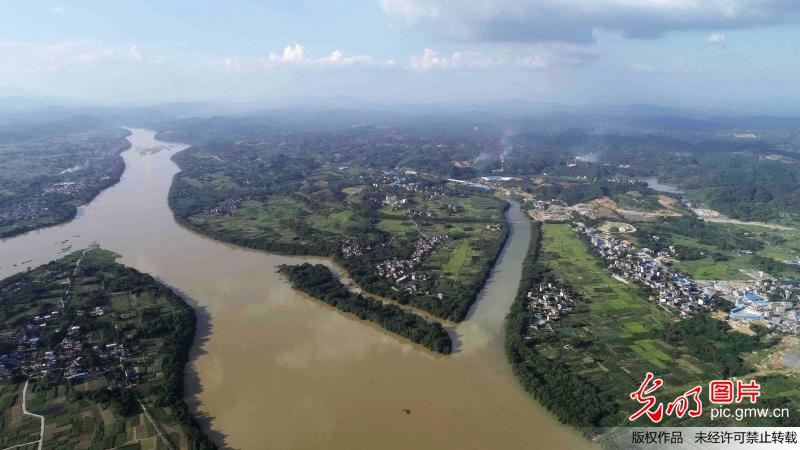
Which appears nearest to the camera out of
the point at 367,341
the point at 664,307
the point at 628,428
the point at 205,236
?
the point at 628,428

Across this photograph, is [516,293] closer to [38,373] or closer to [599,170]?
[38,373]

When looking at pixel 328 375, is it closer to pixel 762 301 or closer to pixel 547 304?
pixel 547 304

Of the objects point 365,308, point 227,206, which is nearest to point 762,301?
point 365,308

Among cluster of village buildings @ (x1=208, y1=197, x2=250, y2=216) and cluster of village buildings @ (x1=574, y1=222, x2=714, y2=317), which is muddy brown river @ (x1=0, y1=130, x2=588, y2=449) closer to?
cluster of village buildings @ (x1=574, y1=222, x2=714, y2=317)

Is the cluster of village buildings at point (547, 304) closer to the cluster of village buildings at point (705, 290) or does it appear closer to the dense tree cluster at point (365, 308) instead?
the dense tree cluster at point (365, 308)

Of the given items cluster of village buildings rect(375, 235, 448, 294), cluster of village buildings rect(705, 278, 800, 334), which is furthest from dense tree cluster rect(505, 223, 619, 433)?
cluster of village buildings rect(705, 278, 800, 334)

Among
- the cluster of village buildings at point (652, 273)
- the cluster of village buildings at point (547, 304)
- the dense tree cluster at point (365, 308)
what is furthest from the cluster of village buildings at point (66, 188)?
the cluster of village buildings at point (652, 273)

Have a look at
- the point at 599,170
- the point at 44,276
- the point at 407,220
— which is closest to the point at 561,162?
the point at 599,170
